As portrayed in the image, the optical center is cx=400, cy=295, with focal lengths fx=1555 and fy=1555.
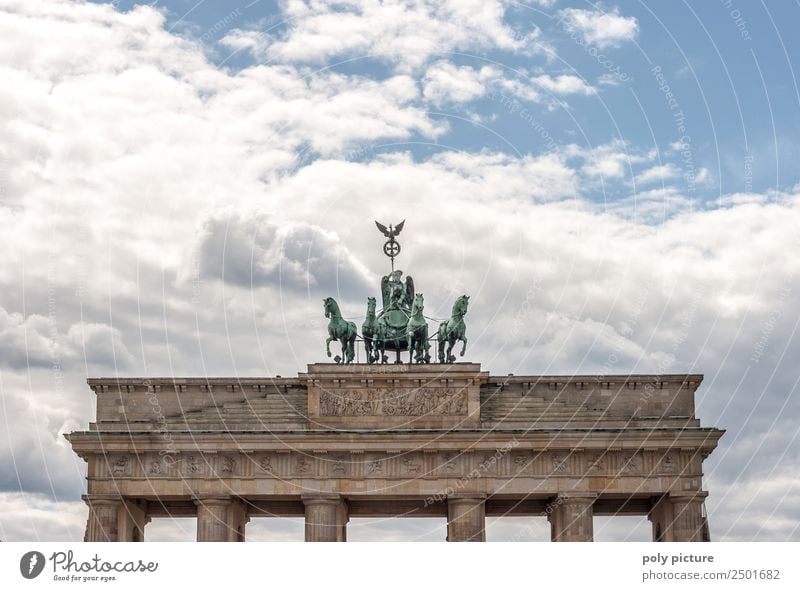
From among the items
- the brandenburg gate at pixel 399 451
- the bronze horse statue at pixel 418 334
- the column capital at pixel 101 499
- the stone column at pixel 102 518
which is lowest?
the stone column at pixel 102 518

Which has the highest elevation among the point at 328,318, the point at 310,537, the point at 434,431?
the point at 328,318

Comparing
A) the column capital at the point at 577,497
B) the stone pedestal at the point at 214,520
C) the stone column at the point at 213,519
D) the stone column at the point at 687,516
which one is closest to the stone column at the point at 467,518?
the column capital at the point at 577,497

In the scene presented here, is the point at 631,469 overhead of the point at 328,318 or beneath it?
beneath

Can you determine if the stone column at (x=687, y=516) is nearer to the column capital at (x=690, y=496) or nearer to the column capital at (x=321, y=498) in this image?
the column capital at (x=690, y=496)

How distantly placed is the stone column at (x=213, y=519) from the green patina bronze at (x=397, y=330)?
9.04 m

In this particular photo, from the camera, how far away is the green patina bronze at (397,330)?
250ft

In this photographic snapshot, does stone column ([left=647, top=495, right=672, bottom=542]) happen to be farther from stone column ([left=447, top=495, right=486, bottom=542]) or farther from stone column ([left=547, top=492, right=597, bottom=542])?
stone column ([left=447, top=495, right=486, bottom=542])

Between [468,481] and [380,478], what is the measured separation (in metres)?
4.25

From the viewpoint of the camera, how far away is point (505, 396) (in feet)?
251

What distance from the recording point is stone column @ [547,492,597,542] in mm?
74312

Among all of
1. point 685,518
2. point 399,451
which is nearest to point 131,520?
point 399,451
